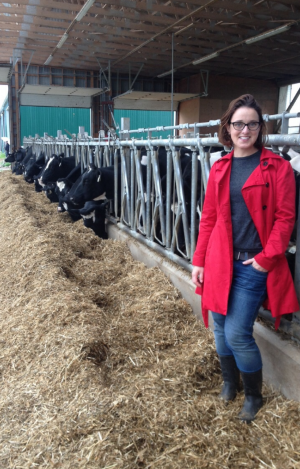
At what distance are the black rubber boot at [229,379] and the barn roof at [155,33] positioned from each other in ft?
28.9

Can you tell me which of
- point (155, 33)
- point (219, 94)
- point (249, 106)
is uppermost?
point (155, 33)

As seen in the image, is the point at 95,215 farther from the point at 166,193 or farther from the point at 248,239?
the point at 248,239

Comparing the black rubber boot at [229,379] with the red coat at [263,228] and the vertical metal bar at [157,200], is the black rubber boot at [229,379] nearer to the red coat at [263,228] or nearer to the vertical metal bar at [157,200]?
the red coat at [263,228]

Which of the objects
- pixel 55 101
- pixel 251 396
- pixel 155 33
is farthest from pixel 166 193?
pixel 55 101

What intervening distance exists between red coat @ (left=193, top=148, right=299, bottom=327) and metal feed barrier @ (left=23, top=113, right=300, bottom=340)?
0.39 m

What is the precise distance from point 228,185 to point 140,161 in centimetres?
341

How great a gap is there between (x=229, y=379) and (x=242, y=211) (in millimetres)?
1011

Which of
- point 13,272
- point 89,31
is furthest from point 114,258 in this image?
point 89,31

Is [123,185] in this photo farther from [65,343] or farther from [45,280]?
[65,343]

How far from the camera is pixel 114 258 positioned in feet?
17.5

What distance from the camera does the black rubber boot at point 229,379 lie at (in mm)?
2525

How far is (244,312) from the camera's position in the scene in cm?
226

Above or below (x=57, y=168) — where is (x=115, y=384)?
below

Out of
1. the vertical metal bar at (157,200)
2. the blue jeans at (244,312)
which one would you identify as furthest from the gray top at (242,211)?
the vertical metal bar at (157,200)
